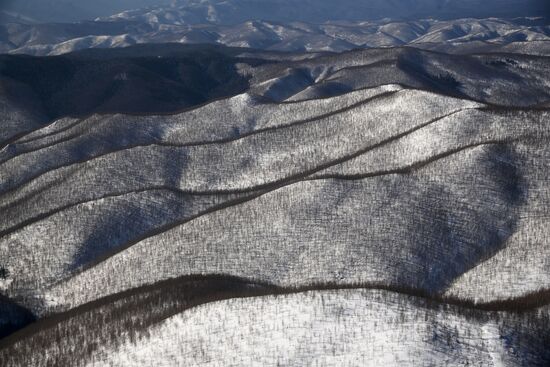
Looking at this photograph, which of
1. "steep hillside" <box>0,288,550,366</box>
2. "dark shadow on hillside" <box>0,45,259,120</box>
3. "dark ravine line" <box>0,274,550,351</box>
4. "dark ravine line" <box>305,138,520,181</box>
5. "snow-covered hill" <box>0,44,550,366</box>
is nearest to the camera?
"steep hillside" <box>0,288,550,366</box>

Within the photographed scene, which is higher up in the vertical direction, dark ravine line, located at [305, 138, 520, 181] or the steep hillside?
dark ravine line, located at [305, 138, 520, 181]

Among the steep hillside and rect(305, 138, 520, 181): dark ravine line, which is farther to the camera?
rect(305, 138, 520, 181): dark ravine line

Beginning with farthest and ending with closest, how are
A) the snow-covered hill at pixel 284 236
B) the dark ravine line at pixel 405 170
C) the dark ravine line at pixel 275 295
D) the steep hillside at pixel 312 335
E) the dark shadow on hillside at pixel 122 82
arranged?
the dark shadow on hillside at pixel 122 82 → the dark ravine line at pixel 405 170 → the dark ravine line at pixel 275 295 → the snow-covered hill at pixel 284 236 → the steep hillside at pixel 312 335

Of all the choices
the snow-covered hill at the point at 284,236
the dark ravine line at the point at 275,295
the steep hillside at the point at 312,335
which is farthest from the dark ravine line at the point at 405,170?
the steep hillside at the point at 312,335

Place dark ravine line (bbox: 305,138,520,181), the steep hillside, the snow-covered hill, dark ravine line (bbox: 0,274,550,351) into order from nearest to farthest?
the steep hillside → the snow-covered hill → dark ravine line (bbox: 0,274,550,351) → dark ravine line (bbox: 305,138,520,181)

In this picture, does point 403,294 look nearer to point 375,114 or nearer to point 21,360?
point 21,360

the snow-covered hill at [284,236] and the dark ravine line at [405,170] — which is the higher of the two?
the dark ravine line at [405,170]

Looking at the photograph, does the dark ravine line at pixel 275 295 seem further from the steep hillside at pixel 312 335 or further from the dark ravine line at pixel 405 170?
the dark ravine line at pixel 405 170

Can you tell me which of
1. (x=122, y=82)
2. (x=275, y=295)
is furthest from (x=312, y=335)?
(x=122, y=82)

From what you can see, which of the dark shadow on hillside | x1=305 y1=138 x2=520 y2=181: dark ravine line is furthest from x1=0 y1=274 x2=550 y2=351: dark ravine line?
the dark shadow on hillside

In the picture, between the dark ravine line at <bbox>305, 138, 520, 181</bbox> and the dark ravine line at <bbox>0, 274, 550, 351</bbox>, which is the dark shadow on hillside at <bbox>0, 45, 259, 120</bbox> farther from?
the dark ravine line at <bbox>0, 274, 550, 351</bbox>

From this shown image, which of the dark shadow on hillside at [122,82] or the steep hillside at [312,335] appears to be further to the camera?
the dark shadow on hillside at [122,82]

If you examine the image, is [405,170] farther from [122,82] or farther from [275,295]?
[122,82]

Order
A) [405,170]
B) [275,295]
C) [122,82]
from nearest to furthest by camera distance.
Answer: [275,295]
[405,170]
[122,82]
